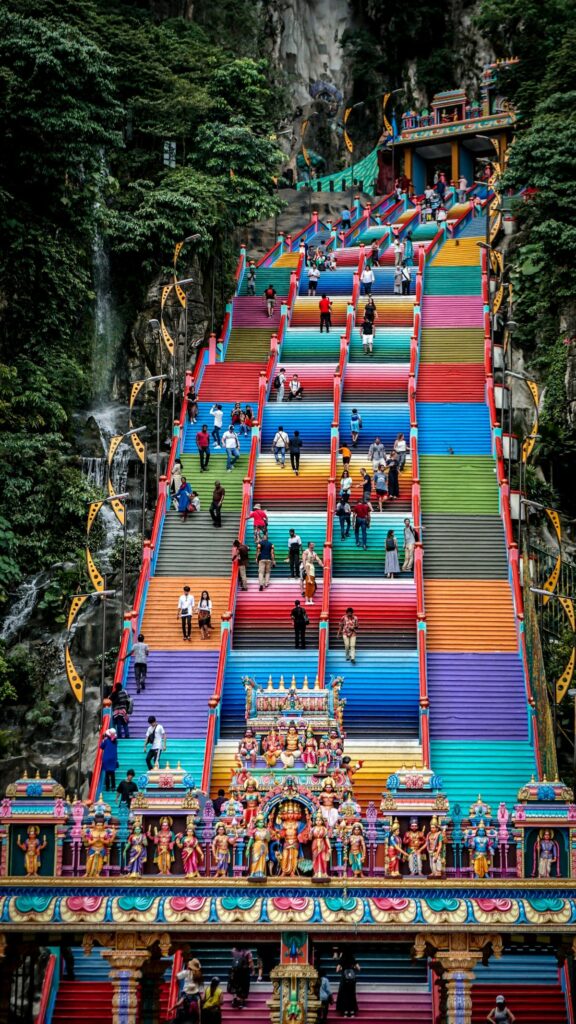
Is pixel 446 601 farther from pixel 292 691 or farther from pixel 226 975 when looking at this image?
pixel 226 975

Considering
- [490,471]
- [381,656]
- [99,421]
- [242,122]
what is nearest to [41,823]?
[381,656]

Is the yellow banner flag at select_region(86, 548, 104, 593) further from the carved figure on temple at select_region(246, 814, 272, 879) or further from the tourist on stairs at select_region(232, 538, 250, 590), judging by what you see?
the carved figure on temple at select_region(246, 814, 272, 879)

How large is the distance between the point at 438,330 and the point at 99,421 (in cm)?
1071

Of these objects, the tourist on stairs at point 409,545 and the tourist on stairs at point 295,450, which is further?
the tourist on stairs at point 295,450

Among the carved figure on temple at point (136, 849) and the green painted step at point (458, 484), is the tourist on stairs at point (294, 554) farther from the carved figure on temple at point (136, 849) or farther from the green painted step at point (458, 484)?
the carved figure on temple at point (136, 849)

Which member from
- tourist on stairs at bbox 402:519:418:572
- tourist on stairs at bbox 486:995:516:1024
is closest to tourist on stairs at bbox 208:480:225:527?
tourist on stairs at bbox 402:519:418:572

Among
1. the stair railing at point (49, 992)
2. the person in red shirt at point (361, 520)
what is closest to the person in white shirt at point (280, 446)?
the person in red shirt at point (361, 520)

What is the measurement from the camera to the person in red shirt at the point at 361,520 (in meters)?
37.6

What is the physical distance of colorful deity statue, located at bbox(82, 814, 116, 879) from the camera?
79.3ft

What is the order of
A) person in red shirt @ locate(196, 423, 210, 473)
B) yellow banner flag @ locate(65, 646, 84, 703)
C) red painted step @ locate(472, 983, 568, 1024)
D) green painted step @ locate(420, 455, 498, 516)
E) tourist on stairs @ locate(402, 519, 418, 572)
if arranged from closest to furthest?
Answer: red painted step @ locate(472, 983, 568, 1024)
yellow banner flag @ locate(65, 646, 84, 703)
tourist on stairs @ locate(402, 519, 418, 572)
green painted step @ locate(420, 455, 498, 516)
person in red shirt @ locate(196, 423, 210, 473)

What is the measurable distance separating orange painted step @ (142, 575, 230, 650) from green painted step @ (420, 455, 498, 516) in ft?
19.7

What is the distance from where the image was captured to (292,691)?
2884cm

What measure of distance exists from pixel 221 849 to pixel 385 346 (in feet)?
84.9

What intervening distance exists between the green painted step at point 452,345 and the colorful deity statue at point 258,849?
2469 cm
